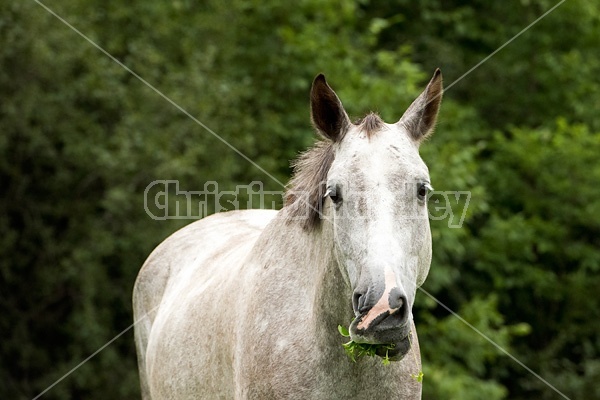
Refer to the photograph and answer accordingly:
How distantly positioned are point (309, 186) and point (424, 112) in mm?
614

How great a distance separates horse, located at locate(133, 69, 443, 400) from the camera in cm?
320

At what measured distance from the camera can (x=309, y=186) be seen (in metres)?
3.78

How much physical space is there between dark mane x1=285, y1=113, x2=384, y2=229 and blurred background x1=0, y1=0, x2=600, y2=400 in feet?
23.7

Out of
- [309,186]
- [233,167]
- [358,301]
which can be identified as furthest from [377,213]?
[233,167]

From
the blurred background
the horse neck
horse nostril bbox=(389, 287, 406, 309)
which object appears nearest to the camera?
horse nostril bbox=(389, 287, 406, 309)

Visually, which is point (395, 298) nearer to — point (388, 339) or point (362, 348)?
point (388, 339)

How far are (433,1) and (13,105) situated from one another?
785 cm

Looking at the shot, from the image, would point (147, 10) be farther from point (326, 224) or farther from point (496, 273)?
point (326, 224)

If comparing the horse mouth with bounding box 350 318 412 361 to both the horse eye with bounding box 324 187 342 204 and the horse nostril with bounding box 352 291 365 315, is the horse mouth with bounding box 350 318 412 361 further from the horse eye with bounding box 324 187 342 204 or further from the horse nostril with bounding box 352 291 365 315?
the horse eye with bounding box 324 187 342 204

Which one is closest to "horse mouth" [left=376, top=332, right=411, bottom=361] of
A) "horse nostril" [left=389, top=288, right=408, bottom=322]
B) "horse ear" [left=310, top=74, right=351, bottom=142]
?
"horse nostril" [left=389, top=288, right=408, bottom=322]

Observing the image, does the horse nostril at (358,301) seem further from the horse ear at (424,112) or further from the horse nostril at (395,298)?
the horse ear at (424,112)

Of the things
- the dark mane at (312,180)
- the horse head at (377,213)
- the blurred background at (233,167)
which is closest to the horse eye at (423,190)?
the horse head at (377,213)

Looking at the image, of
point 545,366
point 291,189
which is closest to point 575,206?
point 545,366

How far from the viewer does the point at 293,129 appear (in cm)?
1280
